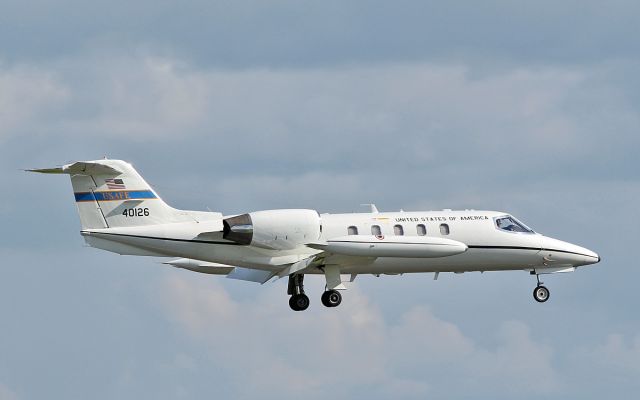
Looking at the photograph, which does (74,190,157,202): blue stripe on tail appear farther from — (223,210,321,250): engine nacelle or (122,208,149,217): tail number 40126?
(223,210,321,250): engine nacelle

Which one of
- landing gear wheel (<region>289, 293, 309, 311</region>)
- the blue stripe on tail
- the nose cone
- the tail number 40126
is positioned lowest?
landing gear wheel (<region>289, 293, 309, 311</region>)

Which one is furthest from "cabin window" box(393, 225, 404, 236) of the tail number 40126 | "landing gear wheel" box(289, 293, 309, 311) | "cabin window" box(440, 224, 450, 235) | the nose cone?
the tail number 40126

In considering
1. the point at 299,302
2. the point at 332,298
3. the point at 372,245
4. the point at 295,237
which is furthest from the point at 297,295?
the point at 372,245

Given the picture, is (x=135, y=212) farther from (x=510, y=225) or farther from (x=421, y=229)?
(x=510, y=225)

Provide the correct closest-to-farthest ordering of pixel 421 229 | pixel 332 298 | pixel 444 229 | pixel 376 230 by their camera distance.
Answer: pixel 376 230, pixel 421 229, pixel 332 298, pixel 444 229

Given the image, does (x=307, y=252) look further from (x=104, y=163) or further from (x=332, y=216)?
(x=104, y=163)

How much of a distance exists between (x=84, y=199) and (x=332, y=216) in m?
9.04

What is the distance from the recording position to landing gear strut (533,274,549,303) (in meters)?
75.1

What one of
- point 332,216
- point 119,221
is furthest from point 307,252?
point 119,221

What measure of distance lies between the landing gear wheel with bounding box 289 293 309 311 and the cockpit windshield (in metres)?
7.65

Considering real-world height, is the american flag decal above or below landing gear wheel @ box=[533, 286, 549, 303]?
above

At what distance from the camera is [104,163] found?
2785 inches

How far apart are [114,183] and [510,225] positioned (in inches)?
584

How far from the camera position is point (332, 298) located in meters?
72.2
